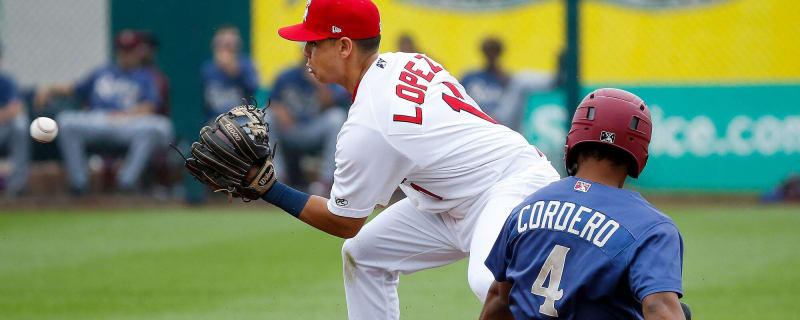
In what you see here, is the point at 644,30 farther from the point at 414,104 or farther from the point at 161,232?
the point at 414,104

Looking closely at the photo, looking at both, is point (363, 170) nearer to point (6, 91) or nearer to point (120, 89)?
point (120, 89)

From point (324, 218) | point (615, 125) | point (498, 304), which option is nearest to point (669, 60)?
point (324, 218)

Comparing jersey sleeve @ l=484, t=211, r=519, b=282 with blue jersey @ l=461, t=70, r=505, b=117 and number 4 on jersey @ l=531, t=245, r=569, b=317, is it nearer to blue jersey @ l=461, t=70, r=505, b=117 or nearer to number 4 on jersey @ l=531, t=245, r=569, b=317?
number 4 on jersey @ l=531, t=245, r=569, b=317

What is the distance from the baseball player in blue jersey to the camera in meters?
2.99

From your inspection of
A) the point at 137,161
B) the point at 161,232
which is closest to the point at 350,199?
the point at 161,232

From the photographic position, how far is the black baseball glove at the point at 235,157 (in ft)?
14.0

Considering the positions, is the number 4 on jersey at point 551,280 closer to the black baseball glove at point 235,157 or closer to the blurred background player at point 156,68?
the black baseball glove at point 235,157

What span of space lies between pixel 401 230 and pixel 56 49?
1261 cm

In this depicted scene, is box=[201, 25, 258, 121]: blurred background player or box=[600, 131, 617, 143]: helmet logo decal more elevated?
box=[201, 25, 258, 121]: blurred background player

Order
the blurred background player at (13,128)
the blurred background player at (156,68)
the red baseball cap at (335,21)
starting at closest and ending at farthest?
the red baseball cap at (335,21) < the blurred background player at (13,128) < the blurred background player at (156,68)

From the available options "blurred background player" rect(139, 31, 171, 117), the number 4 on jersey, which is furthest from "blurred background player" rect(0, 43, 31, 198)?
the number 4 on jersey

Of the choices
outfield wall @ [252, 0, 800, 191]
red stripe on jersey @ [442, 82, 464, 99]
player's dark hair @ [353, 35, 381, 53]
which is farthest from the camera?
outfield wall @ [252, 0, 800, 191]

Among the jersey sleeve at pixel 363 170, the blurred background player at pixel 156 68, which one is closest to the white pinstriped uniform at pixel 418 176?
the jersey sleeve at pixel 363 170

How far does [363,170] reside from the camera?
14.2ft
